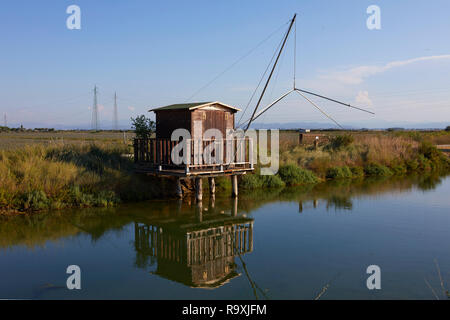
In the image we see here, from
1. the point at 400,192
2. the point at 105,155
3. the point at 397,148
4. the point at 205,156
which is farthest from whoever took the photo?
the point at 397,148

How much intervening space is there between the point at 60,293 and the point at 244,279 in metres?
3.35

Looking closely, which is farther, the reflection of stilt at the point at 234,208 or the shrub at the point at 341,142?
the shrub at the point at 341,142

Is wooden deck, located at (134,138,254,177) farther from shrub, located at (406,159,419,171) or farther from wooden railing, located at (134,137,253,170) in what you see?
shrub, located at (406,159,419,171)

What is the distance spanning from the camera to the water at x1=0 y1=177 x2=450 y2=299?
758 centimetres

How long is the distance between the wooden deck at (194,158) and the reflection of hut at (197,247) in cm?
214

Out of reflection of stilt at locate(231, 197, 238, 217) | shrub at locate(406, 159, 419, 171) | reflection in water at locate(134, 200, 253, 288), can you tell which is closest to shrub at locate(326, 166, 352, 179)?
shrub at locate(406, 159, 419, 171)

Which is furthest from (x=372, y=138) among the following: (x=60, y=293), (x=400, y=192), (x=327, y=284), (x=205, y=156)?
(x=60, y=293)

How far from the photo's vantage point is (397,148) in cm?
2925

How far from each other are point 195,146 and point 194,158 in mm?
595

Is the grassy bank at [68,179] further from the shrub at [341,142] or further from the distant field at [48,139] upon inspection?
the shrub at [341,142]

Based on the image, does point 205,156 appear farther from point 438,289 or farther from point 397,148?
point 397,148

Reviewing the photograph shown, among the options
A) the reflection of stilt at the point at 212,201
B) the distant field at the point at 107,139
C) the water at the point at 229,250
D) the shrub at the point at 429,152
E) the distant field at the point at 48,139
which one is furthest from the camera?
the shrub at the point at 429,152

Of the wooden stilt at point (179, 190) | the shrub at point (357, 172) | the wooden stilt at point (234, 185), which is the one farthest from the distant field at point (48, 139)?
the shrub at point (357, 172)

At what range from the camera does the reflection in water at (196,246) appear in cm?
855
